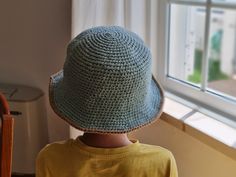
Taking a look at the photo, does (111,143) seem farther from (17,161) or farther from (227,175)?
(17,161)

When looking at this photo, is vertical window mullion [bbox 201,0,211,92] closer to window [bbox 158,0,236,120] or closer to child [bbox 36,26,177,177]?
window [bbox 158,0,236,120]

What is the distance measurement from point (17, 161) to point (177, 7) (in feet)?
4.13

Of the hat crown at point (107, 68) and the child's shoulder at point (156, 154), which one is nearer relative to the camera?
the hat crown at point (107, 68)

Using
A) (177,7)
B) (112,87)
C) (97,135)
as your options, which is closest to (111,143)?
(97,135)

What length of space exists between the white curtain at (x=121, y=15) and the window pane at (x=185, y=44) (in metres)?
0.08

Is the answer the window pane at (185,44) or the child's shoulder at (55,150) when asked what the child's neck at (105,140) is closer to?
the child's shoulder at (55,150)

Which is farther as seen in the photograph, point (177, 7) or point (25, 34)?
point (25, 34)

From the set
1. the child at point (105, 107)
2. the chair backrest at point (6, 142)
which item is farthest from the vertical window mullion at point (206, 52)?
the chair backrest at point (6, 142)

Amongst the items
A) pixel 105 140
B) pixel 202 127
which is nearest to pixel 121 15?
pixel 202 127

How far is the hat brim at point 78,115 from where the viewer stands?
3.25ft

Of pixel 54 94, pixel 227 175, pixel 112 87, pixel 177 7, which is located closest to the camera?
pixel 112 87

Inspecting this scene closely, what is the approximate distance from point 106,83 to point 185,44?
2.80ft

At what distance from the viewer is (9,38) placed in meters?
2.27

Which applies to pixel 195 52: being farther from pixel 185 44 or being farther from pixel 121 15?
pixel 121 15
